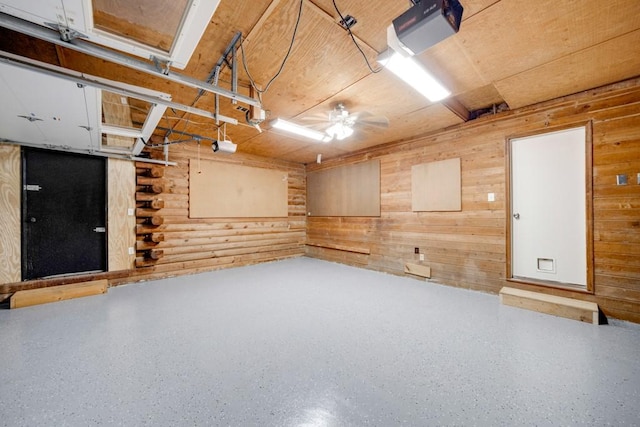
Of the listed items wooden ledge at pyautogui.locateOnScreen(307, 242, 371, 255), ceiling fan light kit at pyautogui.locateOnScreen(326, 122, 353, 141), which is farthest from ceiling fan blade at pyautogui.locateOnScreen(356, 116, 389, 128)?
wooden ledge at pyautogui.locateOnScreen(307, 242, 371, 255)

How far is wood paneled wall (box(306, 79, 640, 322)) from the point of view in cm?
275

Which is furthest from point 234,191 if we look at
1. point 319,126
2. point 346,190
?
point 319,126

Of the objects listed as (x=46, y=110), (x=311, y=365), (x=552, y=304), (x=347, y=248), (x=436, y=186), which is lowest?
(x=311, y=365)

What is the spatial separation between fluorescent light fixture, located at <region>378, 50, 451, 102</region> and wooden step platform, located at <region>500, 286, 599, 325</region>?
2.70 meters

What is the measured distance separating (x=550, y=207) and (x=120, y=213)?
264 inches

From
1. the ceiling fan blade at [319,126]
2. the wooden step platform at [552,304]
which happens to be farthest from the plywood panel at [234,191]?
the wooden step platform at [552,304]

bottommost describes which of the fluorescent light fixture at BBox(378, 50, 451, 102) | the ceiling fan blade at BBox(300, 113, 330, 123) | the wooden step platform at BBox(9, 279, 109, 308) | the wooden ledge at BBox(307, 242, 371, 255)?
the wooden step platform at BBox(9, 279, 109, 308)

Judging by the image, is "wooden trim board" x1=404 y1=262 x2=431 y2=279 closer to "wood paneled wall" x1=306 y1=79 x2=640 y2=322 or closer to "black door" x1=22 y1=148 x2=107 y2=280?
"wood paneled wall" x1=306 y1=79 x2=640 y2=322

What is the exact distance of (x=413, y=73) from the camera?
2.38 metres

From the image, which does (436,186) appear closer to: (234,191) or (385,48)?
(385,48)

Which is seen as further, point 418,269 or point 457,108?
point 418,269

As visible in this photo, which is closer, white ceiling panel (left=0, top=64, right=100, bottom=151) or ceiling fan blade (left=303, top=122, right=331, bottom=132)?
white ceiling panel (left=0, top=64, right=100, bottom=151)

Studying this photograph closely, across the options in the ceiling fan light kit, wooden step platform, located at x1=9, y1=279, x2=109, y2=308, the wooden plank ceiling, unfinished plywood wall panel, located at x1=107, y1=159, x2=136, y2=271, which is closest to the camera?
the wooden plank ceiling

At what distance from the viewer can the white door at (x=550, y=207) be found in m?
3.08
